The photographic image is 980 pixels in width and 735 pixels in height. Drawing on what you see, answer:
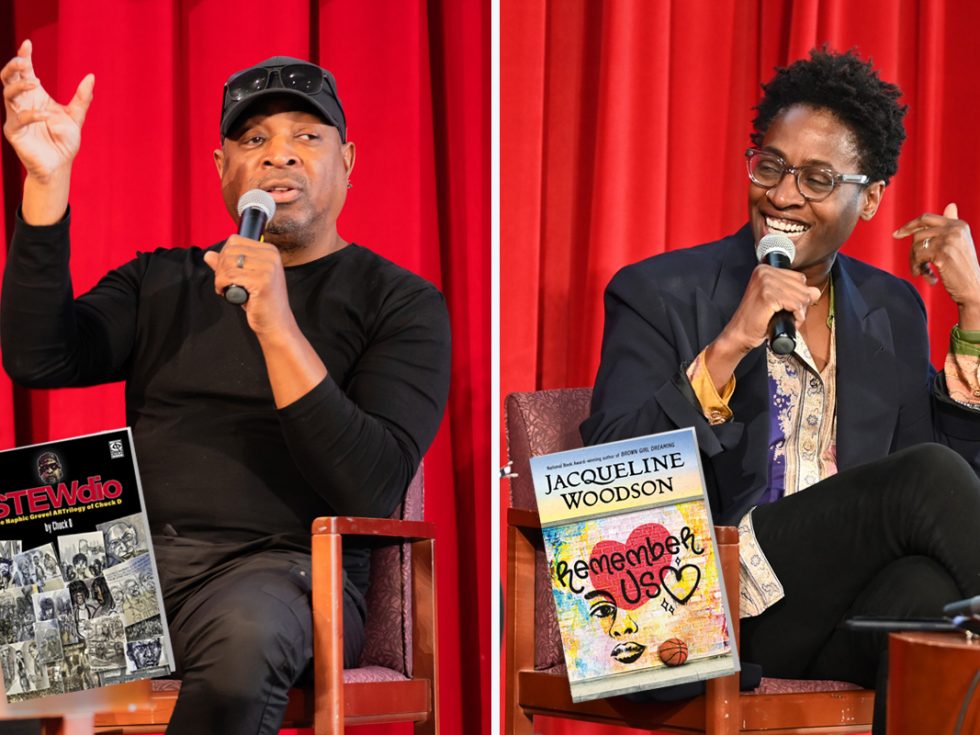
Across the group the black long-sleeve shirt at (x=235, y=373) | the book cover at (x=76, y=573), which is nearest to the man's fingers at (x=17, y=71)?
the black long-sleeve shirt at (x=235, y=373)

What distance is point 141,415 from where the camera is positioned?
7.24 feet

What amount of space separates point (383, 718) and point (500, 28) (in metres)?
1.57

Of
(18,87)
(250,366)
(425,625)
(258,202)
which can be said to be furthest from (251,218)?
(425,625)

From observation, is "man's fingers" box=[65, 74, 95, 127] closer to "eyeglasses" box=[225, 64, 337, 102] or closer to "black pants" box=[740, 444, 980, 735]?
"eyeglasses" box=[225, 64, 337, 102]

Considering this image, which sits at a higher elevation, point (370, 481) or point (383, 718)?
point (370, 481)

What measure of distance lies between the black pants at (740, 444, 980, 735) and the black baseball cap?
0.99 m

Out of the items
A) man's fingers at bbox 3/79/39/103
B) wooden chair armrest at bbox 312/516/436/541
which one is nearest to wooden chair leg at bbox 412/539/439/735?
wooden chair armrest at bbox 312/516/436/541

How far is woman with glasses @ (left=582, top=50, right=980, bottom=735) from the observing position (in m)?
2.00

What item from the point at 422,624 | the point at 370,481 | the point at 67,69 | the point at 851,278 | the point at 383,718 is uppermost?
the point at 67,69

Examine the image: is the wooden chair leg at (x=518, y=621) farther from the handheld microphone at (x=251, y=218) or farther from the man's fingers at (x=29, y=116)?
the man's fingers at (x=29, y=116)

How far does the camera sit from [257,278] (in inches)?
72.4

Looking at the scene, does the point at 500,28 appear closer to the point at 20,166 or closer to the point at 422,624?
the point at 20,166

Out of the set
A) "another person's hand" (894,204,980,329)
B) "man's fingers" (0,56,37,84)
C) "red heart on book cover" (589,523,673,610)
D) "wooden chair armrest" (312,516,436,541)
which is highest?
"man's fingers" (0,56,37,84)

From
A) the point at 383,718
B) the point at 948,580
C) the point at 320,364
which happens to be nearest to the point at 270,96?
the point at 320,364
